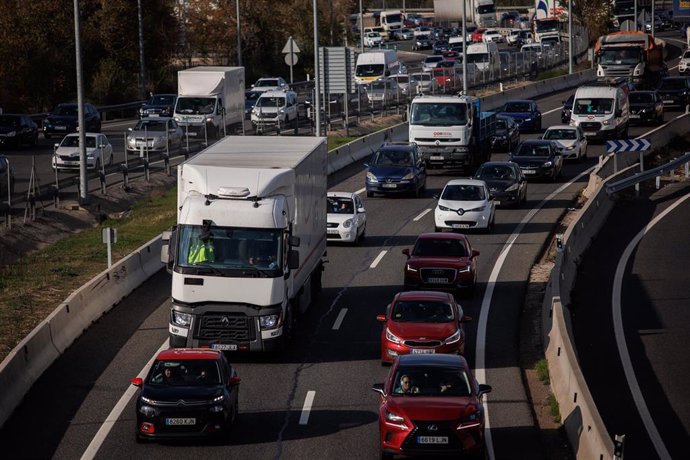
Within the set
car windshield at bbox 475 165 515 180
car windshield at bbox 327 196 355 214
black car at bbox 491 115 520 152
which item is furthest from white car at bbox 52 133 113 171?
car windshield at bbox 327 196 355 214

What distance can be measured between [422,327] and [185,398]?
20.3 ft

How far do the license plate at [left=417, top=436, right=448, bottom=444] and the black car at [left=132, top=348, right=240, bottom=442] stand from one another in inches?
120

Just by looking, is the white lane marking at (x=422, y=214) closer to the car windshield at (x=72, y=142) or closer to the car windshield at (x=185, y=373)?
the car windshield at (x=72, y=142)

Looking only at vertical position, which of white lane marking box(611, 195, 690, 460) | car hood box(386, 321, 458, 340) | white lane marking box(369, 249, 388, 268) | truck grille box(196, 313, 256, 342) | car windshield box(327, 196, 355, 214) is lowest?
white lane marking box(611, 195, 690, 460)

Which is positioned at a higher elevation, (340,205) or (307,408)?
(340,205)

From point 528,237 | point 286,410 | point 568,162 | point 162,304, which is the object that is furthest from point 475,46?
point 286,410

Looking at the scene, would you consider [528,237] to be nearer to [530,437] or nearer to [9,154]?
[530,437]

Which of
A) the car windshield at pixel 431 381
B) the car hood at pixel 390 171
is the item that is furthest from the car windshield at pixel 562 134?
the car windshield at pixel 431 381

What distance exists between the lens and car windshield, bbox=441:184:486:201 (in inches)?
1491

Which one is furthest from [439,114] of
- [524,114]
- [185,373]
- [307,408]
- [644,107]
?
[185,373]

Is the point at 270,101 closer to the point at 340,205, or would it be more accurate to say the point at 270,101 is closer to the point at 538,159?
the point at 538,159

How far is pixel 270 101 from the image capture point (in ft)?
217

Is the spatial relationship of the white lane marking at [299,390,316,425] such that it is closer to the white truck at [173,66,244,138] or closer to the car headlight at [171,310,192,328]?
the car headlight at [171,310,192,328]

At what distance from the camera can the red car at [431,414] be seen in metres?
18.2
